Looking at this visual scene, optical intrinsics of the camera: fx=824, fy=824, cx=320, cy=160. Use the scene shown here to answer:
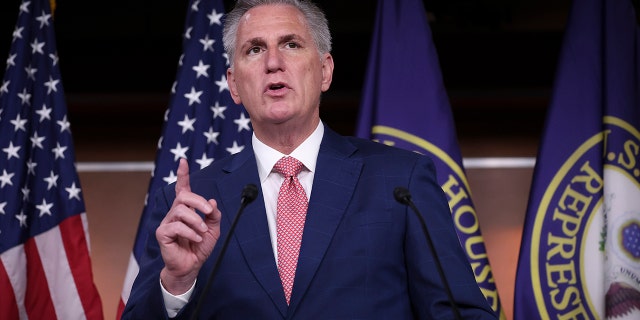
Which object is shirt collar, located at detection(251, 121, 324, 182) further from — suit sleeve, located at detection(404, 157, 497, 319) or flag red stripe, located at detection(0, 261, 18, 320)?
flag red stripe, located at detection(0, 261, 18, 320)

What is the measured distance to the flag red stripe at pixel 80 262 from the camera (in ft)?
10.7

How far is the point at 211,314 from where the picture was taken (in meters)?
1.55

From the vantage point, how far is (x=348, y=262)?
1548 millimetres

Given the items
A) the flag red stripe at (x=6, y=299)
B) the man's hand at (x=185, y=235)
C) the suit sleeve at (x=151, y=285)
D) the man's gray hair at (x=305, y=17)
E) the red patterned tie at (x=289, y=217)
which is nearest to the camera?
the man's hand at (x=185, y=235)

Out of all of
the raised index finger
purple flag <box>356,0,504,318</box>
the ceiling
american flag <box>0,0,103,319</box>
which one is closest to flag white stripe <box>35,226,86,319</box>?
american flag <box>0,0,103,319</box>

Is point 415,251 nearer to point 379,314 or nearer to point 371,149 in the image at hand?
point 379,314

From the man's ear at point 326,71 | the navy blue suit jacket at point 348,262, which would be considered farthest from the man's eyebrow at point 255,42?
the navy blue suit jacket at point 348,262

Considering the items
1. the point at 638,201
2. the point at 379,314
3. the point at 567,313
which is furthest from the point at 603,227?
the point at 379,314

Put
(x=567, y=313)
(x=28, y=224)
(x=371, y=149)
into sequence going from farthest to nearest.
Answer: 1. (x=28, y=224)
2. (x=567, y=313)
3. (x=371, y=149)

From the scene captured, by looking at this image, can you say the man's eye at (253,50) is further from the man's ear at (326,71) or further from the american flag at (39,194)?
the american flag at (39,194)

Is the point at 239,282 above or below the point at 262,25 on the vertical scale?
below

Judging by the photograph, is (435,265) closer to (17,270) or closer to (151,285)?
(151,285)

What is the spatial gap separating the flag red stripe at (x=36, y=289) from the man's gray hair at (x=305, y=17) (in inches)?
67.7

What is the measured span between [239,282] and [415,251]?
1.11 feet
